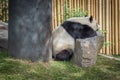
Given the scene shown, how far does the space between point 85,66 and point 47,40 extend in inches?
37.2

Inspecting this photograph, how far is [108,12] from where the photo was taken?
10.0 m

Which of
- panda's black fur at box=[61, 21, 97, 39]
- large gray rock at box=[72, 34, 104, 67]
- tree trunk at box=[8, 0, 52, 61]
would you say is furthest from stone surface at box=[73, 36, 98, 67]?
tree trunk at box=[8, 0, 52, 61]

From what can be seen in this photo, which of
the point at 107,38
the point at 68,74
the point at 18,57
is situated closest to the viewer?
the point at 68,74

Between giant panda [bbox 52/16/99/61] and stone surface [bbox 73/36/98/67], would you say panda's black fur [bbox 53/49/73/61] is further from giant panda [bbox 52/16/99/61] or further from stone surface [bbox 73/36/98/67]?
stone surface [bbox 73/36/98/67]

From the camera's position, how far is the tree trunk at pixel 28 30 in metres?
6.96

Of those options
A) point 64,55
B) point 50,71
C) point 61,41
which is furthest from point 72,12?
point 50,71

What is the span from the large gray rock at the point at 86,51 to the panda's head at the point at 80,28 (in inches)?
17.3

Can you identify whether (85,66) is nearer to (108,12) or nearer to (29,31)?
(29,31)

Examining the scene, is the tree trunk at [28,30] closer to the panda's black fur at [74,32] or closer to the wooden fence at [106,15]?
the panda's black fur at [74,32]

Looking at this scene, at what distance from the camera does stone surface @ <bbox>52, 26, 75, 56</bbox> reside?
24.7 ft

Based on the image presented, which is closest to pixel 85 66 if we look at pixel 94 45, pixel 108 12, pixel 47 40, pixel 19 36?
pixel 94 45

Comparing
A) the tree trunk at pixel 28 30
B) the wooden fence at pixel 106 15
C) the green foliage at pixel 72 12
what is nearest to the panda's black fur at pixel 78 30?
the tree trunk at pixel 28 30

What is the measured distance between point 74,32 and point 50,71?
1.42 metres

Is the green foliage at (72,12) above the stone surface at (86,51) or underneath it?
above
